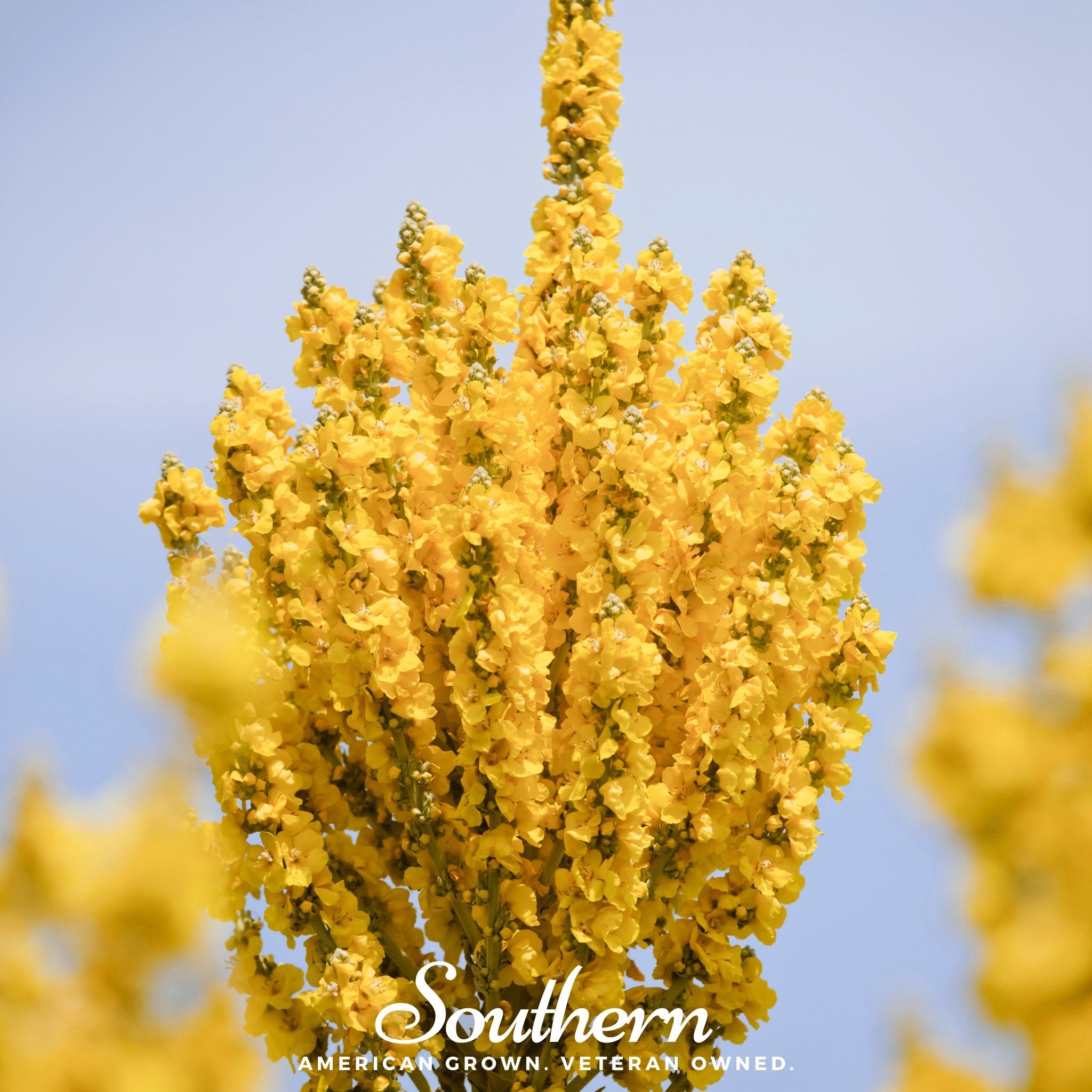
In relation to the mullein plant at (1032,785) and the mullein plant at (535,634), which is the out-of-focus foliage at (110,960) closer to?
the mullein plant at (1032,785)

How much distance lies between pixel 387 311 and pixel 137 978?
129 centimetres

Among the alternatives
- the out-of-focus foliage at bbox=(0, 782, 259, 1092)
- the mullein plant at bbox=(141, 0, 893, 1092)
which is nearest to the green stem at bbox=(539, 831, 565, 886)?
the mullein plant at bbox=(141, 0, 893, 1092)

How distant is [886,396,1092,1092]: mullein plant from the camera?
2.10 ft

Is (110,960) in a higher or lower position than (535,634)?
lower

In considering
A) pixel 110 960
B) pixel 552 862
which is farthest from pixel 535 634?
pixel 110 960

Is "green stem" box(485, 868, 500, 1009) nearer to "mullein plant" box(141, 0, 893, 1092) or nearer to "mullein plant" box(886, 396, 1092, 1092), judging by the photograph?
"mullein plant" box(141, 0, 893, 1092)

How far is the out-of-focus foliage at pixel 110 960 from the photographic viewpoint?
668 mm

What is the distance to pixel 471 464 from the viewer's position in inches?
65.7

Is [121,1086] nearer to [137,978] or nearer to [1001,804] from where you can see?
[137,978]

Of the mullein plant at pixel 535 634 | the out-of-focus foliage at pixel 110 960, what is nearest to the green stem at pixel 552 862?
the mullein plant at pixel 535 634

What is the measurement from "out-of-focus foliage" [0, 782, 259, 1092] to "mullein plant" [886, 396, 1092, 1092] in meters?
0.37

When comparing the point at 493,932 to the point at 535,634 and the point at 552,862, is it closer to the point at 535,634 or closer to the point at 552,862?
the point at 552,862

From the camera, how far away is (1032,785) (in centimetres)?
66

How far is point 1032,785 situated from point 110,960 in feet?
1.56
